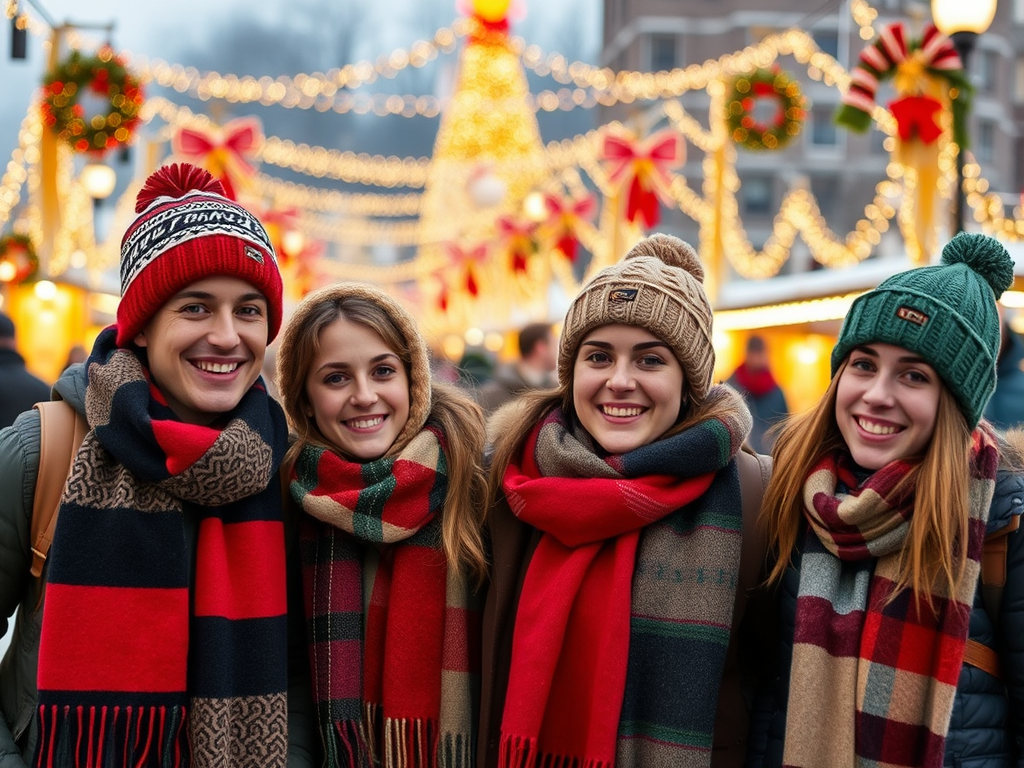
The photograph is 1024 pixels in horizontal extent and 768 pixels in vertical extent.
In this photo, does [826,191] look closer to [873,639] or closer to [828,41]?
[828,41]

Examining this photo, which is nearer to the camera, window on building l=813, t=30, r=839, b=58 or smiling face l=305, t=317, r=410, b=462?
smiling face l=305, t=317, r=410, b=462

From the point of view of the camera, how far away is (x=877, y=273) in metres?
10.0

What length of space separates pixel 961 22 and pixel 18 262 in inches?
455

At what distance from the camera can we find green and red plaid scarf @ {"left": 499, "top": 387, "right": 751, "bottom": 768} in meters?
2.70

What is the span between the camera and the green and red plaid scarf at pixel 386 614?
2775 millimetres

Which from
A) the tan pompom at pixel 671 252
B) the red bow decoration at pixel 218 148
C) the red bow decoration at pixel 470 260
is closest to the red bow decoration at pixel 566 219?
the red bow decoration at pixel 470 260

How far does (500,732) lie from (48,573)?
43.7 inches

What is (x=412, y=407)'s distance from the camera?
2.97 meters

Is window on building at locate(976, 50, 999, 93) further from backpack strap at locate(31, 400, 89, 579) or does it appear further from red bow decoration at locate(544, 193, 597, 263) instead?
backpack strap at locate(31, 400, 89, 579)

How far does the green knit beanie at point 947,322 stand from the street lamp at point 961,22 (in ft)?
15.5

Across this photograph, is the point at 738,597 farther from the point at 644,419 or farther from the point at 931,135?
the point at 931,135

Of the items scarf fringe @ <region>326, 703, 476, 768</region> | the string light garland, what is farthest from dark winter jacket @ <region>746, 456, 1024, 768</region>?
the string light garland

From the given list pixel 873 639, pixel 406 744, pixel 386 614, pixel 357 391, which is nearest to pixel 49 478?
pixel 357 391

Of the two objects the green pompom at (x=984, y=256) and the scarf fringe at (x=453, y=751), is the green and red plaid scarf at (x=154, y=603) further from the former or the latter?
the green pompom at (x=984, y=256)
